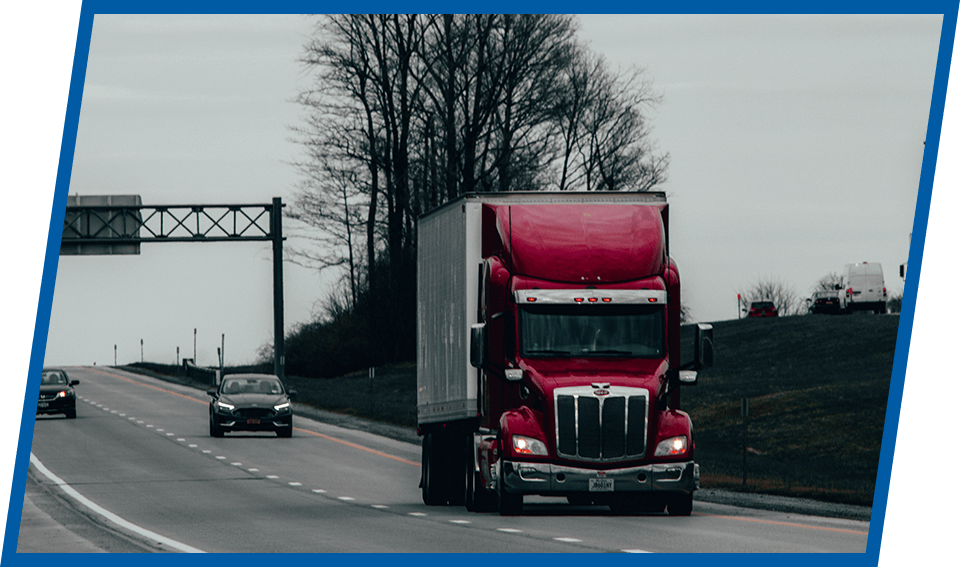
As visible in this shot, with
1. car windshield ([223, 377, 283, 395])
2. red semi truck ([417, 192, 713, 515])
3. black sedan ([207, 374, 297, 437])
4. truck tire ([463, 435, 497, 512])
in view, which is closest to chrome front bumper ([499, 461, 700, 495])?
red semi truck ([417, 192, 713, 515])

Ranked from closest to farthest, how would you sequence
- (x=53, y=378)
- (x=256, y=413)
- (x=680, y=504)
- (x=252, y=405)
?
(x=680, y=504)
(x=256, y=413)
(x=252, y=405)
(x=53, y=378)

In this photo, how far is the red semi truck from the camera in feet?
62.7

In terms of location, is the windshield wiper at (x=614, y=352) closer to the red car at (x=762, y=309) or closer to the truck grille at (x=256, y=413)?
the truck grille at (x=256, y=413)

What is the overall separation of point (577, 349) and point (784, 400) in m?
30.2

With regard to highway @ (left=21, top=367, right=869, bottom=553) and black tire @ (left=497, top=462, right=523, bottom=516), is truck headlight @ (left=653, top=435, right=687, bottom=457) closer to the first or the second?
highway @ (left=21, top=367, right=869, bottom=553)

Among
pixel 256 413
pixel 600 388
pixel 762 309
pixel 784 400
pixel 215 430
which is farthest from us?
pixel 762 309

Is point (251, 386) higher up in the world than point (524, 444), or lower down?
higher up

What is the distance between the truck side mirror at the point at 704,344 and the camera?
60.8 feet

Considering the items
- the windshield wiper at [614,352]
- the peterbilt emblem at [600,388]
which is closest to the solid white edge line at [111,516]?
the peterbilt emblem at [600,388]

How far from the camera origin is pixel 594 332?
19.4 m

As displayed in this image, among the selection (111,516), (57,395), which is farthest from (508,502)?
(57,395)

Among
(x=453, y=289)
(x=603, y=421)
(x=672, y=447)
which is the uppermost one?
(x=453, y=289)

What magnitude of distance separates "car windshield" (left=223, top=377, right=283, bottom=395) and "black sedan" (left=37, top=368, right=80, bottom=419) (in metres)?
9.40

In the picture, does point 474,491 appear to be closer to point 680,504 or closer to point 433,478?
point 433,478
